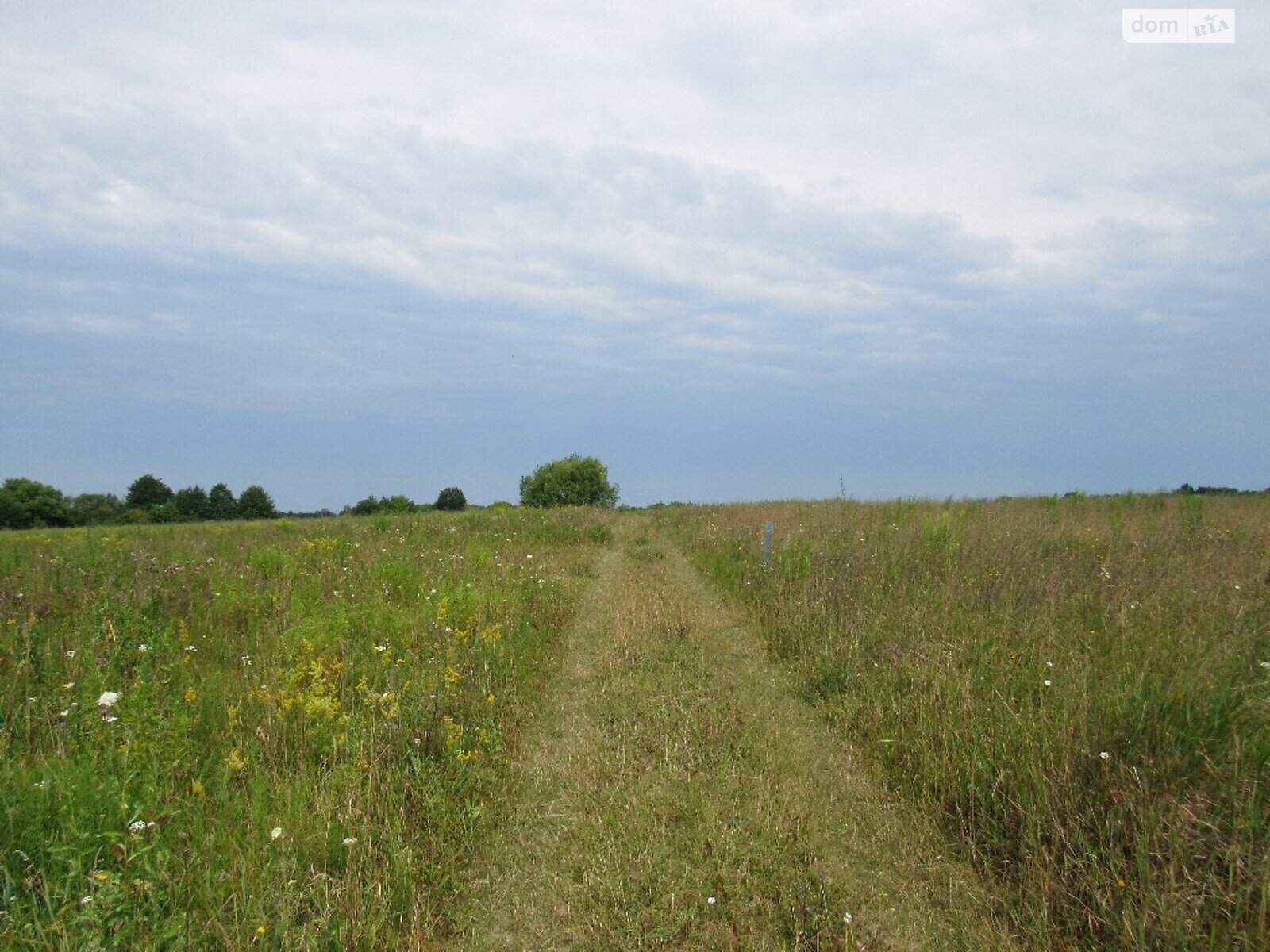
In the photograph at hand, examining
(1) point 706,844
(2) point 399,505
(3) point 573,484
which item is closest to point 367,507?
(2) point 399,505

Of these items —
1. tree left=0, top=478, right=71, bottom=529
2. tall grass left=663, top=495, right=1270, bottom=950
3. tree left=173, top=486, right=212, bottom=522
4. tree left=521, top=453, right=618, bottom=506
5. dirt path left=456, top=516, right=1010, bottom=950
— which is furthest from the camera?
tree left=521, top=453, right=618, bottom=506

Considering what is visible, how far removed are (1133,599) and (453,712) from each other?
6.92m

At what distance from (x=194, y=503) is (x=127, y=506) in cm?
281

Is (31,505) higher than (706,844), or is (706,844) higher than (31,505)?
(31,505)

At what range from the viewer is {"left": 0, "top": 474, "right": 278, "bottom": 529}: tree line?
2717cm

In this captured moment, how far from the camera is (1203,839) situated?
10.2 ft

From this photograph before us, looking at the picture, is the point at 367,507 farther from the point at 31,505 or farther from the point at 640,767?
the point at 640,767

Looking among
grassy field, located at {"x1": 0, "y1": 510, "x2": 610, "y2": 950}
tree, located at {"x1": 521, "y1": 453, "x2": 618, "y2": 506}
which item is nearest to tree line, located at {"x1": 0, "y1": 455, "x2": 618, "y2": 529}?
tree, located at {"x1": 521, "y1": 453, "x2": 618, "y2": 506}

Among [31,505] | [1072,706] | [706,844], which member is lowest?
[706,844]

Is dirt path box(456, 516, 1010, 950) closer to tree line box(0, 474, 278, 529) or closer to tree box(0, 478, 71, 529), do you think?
tree line box(0, 474, 278, 529)

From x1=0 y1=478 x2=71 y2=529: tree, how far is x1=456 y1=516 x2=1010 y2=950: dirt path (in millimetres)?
30416

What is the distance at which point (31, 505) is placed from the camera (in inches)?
1104

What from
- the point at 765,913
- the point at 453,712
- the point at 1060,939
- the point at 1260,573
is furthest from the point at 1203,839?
the point at 1260,573

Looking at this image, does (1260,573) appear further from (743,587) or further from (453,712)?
(453,712)
